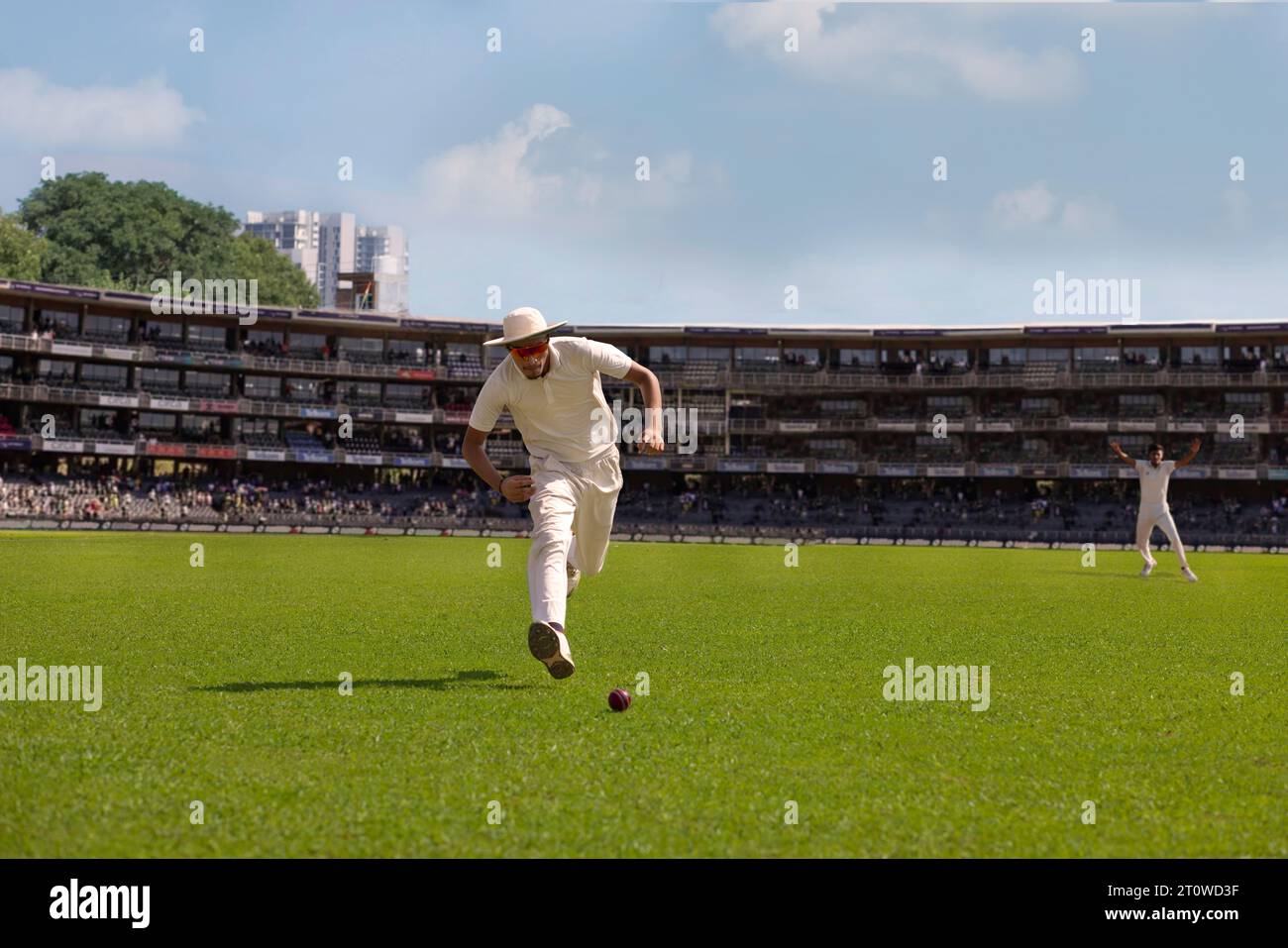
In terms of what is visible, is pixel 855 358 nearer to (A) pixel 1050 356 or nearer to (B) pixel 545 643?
(A) pixel 1050 356

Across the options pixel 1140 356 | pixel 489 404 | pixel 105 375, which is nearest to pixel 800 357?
pixel 1140 356

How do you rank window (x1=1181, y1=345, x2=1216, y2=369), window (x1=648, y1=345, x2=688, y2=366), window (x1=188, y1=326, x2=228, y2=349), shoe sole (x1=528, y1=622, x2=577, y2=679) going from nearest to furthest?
shoe sole (x1=528, y1=622, x2=577, y2=679)
window (x1=188, y1=326, x2=228, y2=349)
window (x1=1181, y1=345, x2=1216, y2=369)
window (x1=648, y1=345, x2=688, y2=366)

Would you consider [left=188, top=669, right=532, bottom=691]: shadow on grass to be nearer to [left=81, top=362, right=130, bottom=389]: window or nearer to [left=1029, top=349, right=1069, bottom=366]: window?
[left=81, top=362, right=130, bottom=389]: window

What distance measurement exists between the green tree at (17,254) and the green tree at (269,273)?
17.1 metres

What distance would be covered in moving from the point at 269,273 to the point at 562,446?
108 metres

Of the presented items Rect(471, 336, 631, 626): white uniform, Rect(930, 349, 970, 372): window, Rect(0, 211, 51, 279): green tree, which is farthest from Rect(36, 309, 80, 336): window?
Rect(471, 336, 631, 626): white uniform

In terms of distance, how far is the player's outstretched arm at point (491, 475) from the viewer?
9109 mm

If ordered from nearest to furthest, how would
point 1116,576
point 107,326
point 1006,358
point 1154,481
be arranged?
point 1154,481 → point 1116,576 → point 107,326 → point 1006,358

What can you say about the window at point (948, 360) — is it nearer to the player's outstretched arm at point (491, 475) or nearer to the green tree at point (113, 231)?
the green tree at point (113, 231)

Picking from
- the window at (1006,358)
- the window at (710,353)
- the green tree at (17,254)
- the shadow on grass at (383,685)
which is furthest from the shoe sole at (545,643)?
the green tree at (17,254)

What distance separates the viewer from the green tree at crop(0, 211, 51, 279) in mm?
88812

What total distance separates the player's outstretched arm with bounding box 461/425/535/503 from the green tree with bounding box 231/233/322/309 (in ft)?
335

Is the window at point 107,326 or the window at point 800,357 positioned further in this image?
the window at point 800,357

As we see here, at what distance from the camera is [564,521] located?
9.13 metres
